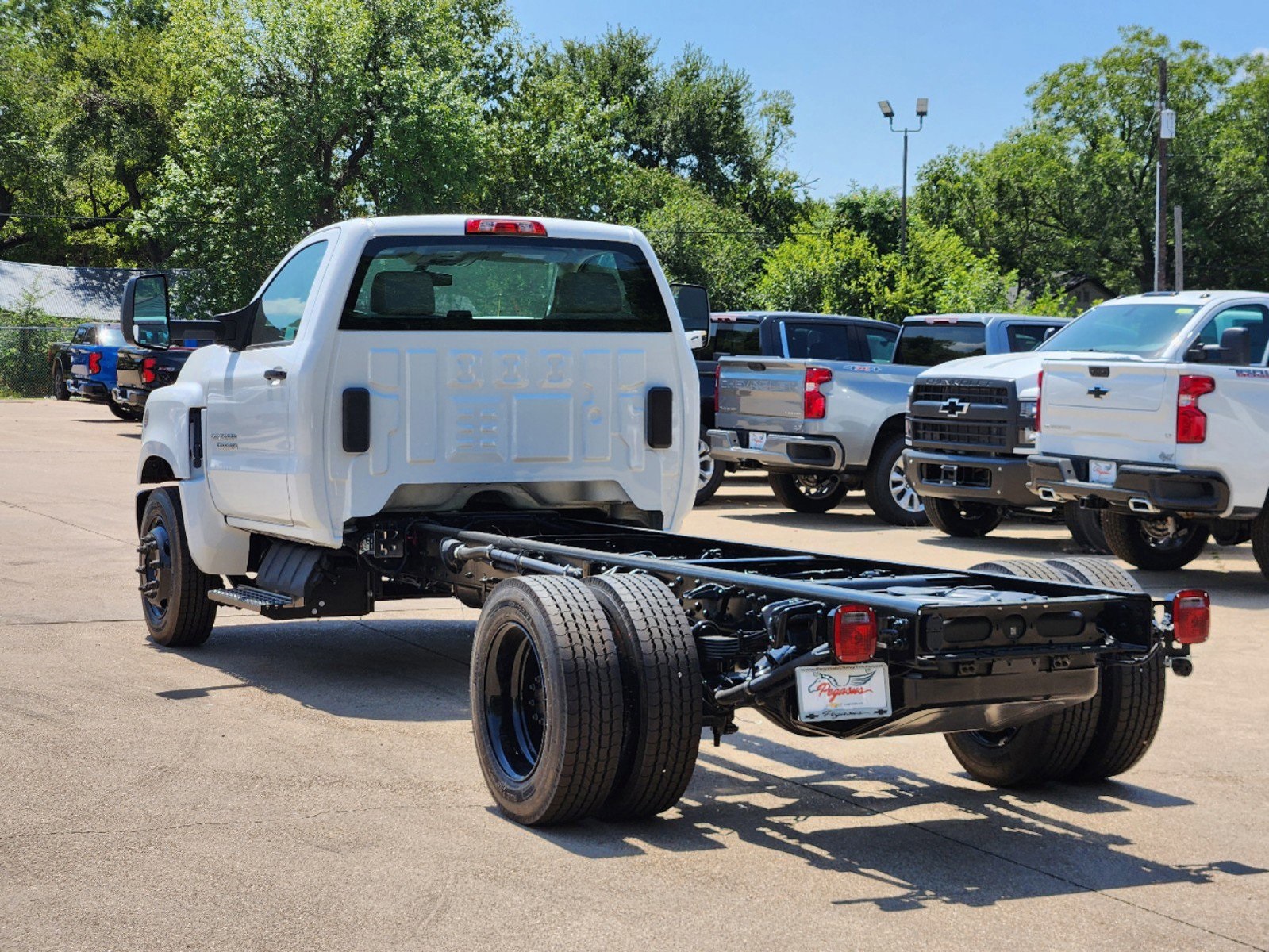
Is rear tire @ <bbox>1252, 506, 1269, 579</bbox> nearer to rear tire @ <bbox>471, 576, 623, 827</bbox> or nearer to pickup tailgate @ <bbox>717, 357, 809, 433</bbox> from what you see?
pickup tailgate @ <bbox>717, 357, 809, 433</bbox>

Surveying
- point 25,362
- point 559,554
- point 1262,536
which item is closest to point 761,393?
point 1262,536

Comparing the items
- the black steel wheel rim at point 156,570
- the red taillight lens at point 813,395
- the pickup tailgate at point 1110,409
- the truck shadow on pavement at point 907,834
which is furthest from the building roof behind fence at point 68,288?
the truck shadow on pavement at point 907,834

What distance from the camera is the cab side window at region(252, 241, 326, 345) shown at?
25.4 feet

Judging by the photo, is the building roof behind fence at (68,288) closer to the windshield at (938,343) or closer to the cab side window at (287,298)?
the windshield at (938,343)

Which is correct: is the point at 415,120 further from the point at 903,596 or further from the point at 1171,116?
the point at 903,596

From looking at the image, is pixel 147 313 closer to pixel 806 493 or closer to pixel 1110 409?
pixel 1110 409

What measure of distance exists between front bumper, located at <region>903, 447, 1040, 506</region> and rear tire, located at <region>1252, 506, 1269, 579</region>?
1.85 meters

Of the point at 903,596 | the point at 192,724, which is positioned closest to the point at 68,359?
the point at 192,724

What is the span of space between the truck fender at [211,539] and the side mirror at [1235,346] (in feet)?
22.6

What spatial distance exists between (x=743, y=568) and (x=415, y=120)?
123 ft

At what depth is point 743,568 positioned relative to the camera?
6281 millimetres

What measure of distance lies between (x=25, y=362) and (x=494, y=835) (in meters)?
43.2

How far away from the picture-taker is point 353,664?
8547 millimetres

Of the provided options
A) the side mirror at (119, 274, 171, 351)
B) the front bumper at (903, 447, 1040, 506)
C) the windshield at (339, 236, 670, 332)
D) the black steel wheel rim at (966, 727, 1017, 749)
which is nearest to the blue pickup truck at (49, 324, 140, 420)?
the front bumper at (903, 447, 1040, 506)
